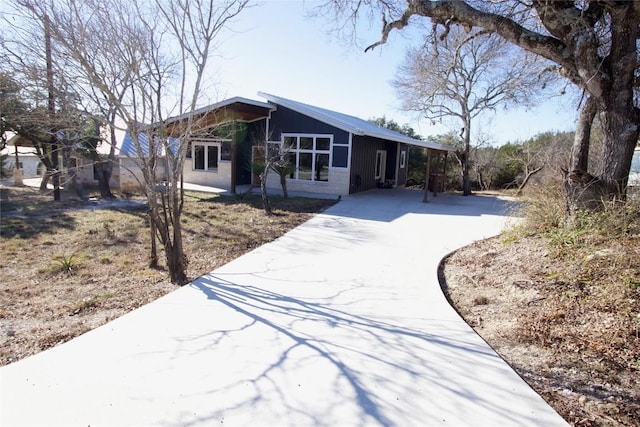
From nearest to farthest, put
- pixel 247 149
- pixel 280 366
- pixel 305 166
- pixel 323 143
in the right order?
pixel 280 366 < pixel 323 143 < pixel 305 166 < pixel 247 149

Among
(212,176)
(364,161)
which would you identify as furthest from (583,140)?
(212,176)

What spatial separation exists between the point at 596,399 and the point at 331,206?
9010 mm

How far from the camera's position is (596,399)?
2406 mm

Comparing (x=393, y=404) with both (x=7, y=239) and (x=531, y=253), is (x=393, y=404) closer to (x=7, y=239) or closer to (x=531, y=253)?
(x=531, y=253)

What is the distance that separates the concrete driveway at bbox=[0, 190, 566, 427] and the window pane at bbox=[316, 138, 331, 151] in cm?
958

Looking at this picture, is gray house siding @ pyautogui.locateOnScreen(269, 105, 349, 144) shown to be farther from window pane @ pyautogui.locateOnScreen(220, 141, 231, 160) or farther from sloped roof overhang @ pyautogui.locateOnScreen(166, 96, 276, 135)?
window pane @ pyautogui.locateOnScreen(220, 141, 231, 160)

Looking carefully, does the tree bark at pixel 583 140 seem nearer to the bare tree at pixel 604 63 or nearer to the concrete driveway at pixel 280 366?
the bare tree at pixel 604 63

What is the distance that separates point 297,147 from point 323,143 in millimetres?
1046

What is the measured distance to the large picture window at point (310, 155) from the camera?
13.9 metres

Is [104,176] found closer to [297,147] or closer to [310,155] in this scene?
[297,147]

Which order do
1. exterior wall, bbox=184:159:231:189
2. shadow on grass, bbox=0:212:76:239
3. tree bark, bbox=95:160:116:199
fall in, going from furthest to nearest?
exterior wall, bbox=184:159:231:189
tree bark, bbox=95:160:116:199
shadow on grass, bbox=0:212:76:239

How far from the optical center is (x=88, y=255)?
602 centimetres

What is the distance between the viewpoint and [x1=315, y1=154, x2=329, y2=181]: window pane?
1390 cm

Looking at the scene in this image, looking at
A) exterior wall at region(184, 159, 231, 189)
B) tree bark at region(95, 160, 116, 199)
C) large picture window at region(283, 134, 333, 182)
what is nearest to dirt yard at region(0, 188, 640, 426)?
tree bark at region(95, 160, 116, 199)
